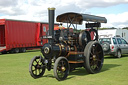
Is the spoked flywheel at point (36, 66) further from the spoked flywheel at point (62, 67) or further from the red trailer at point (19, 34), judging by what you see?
the red trailer at point (19, 34)

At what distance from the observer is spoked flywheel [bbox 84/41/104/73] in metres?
8.07

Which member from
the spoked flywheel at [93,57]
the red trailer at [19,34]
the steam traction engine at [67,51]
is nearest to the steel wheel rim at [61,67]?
the steam traction engine at [67,51]

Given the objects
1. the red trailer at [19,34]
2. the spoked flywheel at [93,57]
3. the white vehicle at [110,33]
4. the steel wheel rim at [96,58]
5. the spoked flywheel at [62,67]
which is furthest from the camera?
the white vehicle at [110,33]

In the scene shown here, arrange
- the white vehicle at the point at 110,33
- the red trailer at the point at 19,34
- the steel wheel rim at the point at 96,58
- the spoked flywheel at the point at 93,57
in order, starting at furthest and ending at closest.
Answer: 1. the white vehicle at the point at 110,33
2. the red trailer at the point at 19,34
3. the steel wheel rim at the point at 96,58
4. the spoked flywheel at the point at 93,57

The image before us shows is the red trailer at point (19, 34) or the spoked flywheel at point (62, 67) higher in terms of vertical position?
the red trailer at point (19, 34)

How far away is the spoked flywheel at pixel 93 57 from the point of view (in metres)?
8.07

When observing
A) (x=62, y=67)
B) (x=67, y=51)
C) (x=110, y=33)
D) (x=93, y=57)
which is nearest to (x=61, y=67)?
(x=62, y=67)

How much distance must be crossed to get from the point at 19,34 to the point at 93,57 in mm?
14211

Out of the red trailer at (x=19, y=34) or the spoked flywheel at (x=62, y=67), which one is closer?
the spoked flywheel at (x=62, y=67)

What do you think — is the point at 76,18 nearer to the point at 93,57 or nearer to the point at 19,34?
the point at 93,57

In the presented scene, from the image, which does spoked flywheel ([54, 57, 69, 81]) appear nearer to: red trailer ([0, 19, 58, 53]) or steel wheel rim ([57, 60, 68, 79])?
steel wheel rim ([57, 60, 68, 79])

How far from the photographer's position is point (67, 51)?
7.92m

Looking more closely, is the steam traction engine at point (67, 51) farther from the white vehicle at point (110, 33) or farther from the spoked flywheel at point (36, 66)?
the white vehicle at point (110, 33)

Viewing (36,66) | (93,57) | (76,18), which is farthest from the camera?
(76,18)
